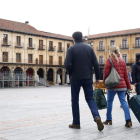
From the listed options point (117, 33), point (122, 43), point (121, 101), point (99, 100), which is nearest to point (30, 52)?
point (117, 33)

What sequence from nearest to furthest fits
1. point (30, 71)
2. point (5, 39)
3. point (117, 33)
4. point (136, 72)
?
point (136, 72)
point (5, 39)
point (30, 71)
point (117, 33)

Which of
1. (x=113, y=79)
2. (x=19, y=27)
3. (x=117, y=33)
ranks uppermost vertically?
(x=19, y=27)

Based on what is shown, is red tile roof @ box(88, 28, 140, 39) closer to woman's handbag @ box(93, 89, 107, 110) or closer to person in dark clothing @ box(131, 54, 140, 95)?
person in dark clothing @ box(131, 54, 140, 95)

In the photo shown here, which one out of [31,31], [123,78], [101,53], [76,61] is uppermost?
[31,31]

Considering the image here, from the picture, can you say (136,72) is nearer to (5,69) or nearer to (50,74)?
(5,69)

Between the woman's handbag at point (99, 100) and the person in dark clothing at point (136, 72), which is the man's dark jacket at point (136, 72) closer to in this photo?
the person in dark clothing at point (136, 72)

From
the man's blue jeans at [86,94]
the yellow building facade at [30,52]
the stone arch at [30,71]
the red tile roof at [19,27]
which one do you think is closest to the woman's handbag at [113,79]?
the man's blue jeans at [86,94]

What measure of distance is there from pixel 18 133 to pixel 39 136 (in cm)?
49

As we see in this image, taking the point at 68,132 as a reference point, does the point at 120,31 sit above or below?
above

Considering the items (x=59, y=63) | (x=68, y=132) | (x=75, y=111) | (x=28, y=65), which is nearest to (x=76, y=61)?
(x=75, y=111)

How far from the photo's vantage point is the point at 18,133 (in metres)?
4.77

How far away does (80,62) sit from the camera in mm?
5184

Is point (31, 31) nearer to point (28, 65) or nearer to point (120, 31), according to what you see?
point (28, 65)

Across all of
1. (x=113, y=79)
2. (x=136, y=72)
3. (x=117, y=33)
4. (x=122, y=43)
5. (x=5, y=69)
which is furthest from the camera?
(x=117, y=33)
